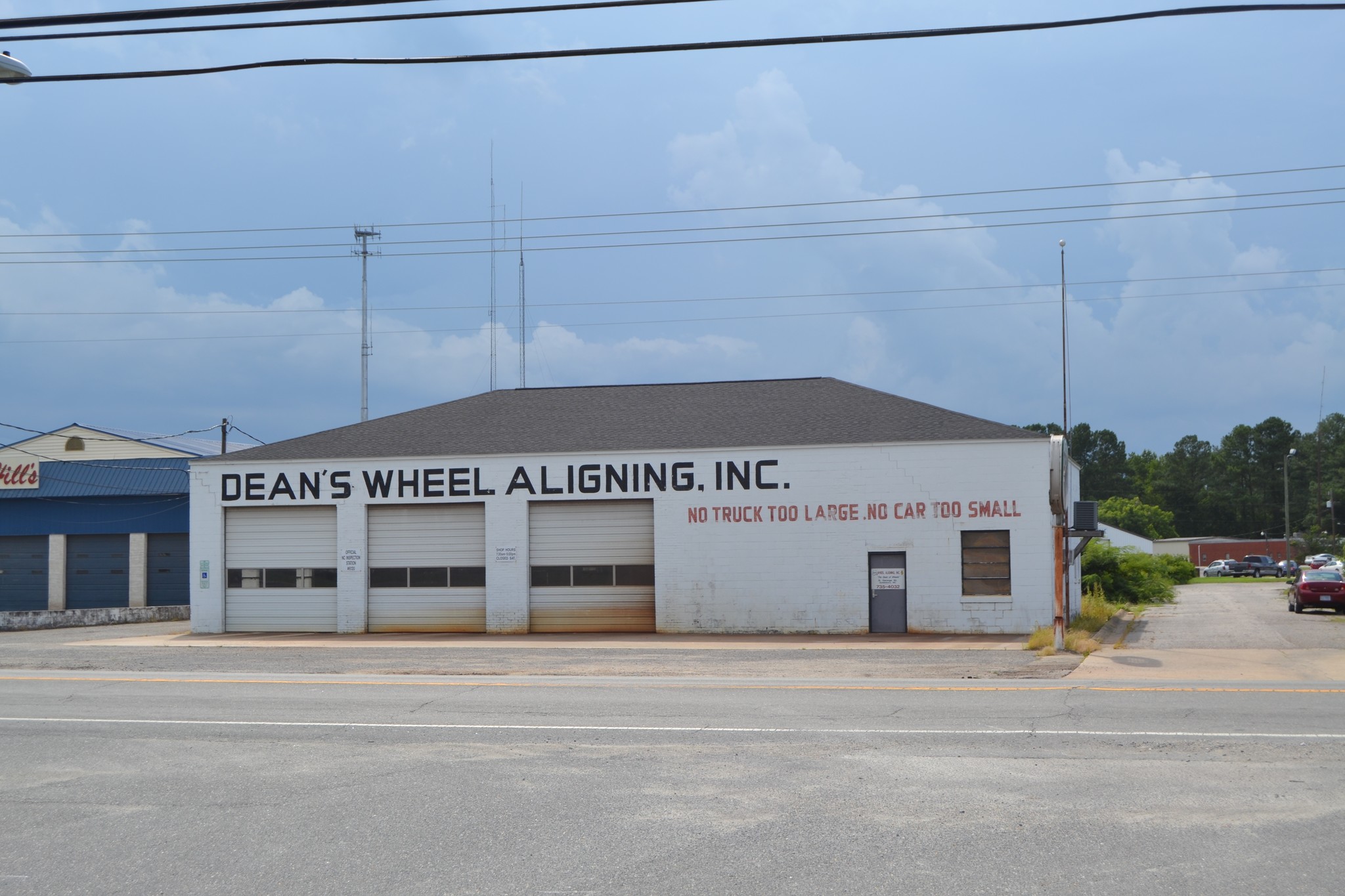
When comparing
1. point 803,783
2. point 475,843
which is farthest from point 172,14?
point 803,783

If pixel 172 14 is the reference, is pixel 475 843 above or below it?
below

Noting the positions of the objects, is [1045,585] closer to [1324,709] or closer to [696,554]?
[696,554]

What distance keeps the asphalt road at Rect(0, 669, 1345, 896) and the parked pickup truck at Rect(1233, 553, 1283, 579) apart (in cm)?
7312

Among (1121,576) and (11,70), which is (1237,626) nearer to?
(1121,576)

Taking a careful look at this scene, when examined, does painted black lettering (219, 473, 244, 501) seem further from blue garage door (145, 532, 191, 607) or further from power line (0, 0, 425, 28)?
power line (0, 0, 425, 28)

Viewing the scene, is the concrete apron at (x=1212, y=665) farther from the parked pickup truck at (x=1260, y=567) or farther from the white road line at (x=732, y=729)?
the parked pickup truck at (x=1260, y=567)

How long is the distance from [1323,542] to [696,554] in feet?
243

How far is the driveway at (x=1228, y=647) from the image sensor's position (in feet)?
59.2

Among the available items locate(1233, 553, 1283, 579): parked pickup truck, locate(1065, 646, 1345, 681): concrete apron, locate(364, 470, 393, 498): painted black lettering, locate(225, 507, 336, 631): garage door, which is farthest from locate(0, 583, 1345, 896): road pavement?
locate(1233, 553, 1283, 579): parked pickup truck

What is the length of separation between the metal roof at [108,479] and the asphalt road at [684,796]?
3400cm

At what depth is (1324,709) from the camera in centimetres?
1316

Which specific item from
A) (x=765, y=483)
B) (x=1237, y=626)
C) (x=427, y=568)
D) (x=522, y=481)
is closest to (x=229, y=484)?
(x=427, y=568)

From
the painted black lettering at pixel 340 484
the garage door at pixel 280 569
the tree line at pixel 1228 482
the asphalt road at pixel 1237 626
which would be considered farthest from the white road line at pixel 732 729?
the tree line at pixel 1228 482

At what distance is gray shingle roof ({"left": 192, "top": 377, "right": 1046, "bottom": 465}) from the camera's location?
97.2ft
